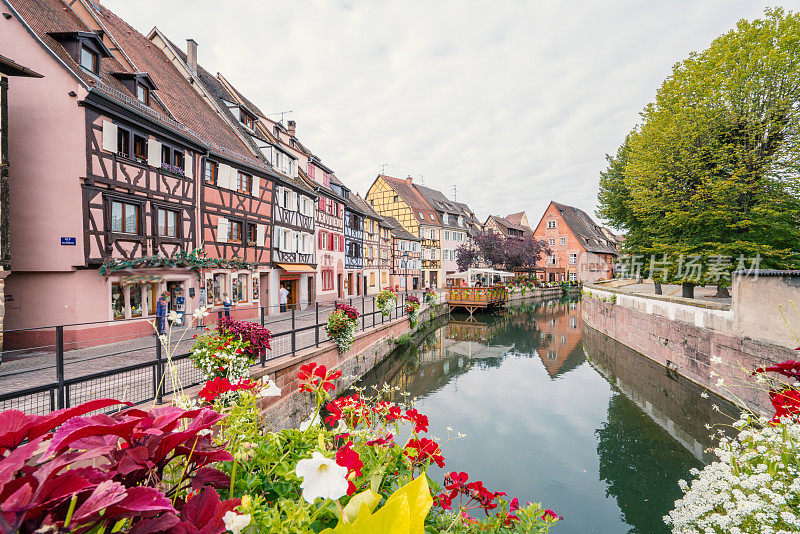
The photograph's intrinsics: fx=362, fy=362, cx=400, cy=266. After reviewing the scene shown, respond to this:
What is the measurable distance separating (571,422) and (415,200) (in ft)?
122

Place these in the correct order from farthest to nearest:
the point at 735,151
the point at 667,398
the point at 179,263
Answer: the point at 179,263, the point at 735,151, the point at 667,398

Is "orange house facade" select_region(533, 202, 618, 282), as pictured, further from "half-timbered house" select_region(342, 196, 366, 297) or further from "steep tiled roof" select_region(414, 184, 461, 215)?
"half-timbered house" select_region(342, 196, 366, 297)

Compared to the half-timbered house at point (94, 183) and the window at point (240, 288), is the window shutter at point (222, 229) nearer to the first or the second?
the half-timbered house at point (94, 183)

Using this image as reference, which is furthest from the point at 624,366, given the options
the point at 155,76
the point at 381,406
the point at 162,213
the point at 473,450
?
the point at 155,76

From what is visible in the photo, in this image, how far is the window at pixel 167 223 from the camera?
41.7ft

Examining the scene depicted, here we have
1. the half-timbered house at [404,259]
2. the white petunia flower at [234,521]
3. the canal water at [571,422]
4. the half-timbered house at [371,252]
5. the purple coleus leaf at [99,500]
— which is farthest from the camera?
the half-timbered house at [404,259]

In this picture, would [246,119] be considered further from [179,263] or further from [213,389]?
[213,389]

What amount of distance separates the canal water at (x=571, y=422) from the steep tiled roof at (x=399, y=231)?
69.1 ft

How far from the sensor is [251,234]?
1728cm

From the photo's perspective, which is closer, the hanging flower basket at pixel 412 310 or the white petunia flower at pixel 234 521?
the white petunia flower at pixel 234 521

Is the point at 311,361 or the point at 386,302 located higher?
the point at 386,302

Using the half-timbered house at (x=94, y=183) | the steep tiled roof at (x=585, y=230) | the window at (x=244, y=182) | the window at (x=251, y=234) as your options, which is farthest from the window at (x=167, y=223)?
the steep tiled roof at (x=585, y=230)

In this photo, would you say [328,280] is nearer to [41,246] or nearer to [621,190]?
[41,246]

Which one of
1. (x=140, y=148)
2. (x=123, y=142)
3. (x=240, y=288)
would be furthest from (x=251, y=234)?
(x=123, y=142)
